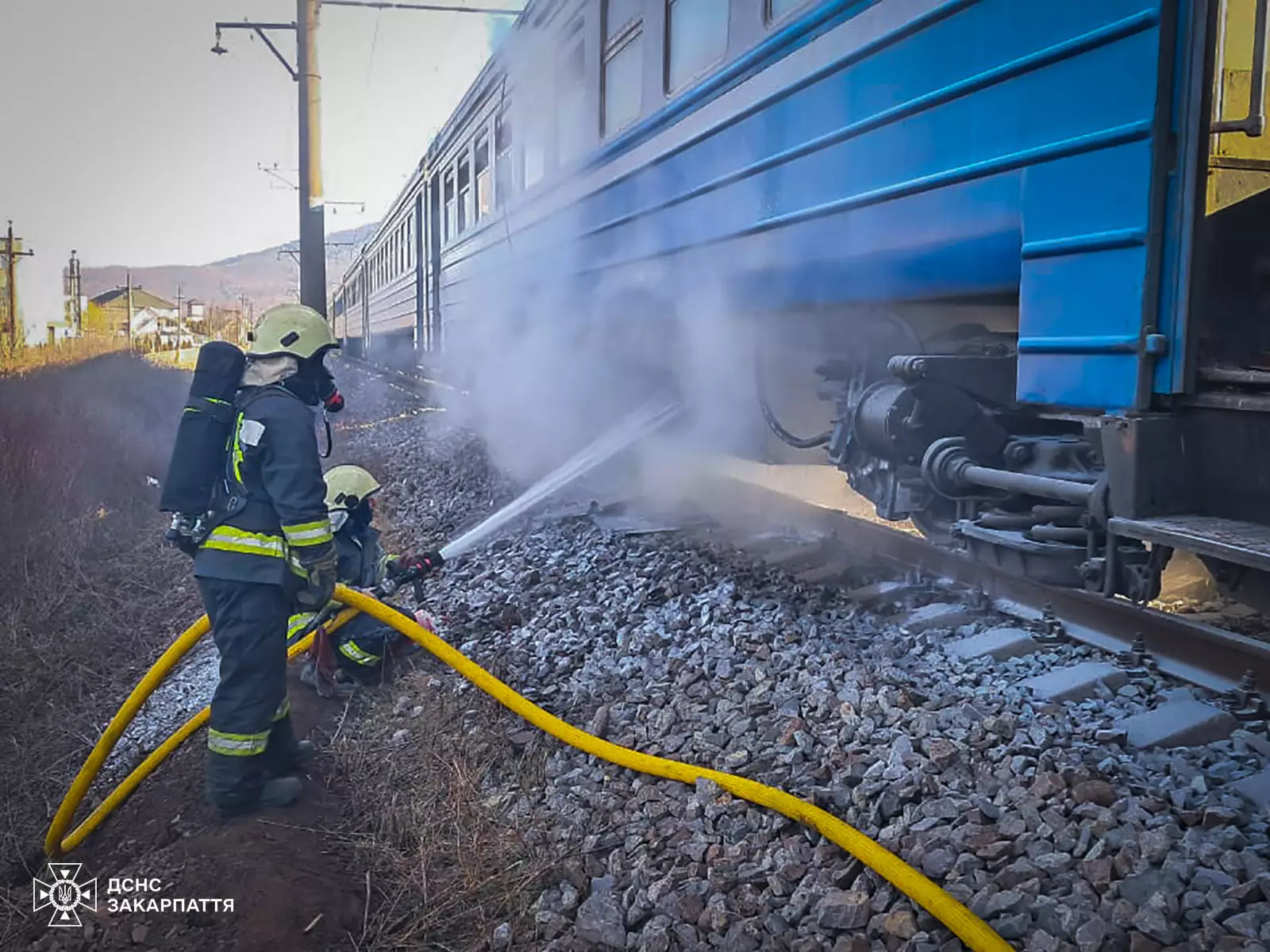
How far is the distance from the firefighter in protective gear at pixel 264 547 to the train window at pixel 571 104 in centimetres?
395

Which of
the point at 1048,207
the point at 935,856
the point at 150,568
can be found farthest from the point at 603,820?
the point at 150,568

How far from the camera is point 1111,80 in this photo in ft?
9.31

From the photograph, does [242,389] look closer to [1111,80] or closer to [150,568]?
[1111,80]

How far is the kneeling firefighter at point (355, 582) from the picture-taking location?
13.6ft

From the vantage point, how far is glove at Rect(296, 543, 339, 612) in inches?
129

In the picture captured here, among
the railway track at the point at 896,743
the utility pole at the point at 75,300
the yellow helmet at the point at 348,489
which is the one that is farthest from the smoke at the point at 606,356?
the utility pole at the point at 75,300

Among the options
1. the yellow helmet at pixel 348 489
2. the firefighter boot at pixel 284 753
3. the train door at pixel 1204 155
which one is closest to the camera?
the train door at pixel 1204 155

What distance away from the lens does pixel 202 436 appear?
3305mm

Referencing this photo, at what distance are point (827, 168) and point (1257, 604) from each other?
7.10ft

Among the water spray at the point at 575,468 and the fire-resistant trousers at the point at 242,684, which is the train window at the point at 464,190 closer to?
the water spray at the point at 575,468

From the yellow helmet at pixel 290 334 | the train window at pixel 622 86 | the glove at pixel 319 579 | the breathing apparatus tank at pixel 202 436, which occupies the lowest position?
the glove at pixel 319 579

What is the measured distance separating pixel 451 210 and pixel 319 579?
9.83m

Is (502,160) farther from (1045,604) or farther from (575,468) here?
(1045,604)

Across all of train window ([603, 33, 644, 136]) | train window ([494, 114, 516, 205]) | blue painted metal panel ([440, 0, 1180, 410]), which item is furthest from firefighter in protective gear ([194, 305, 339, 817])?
train window ([494, 114, 516, 205])
